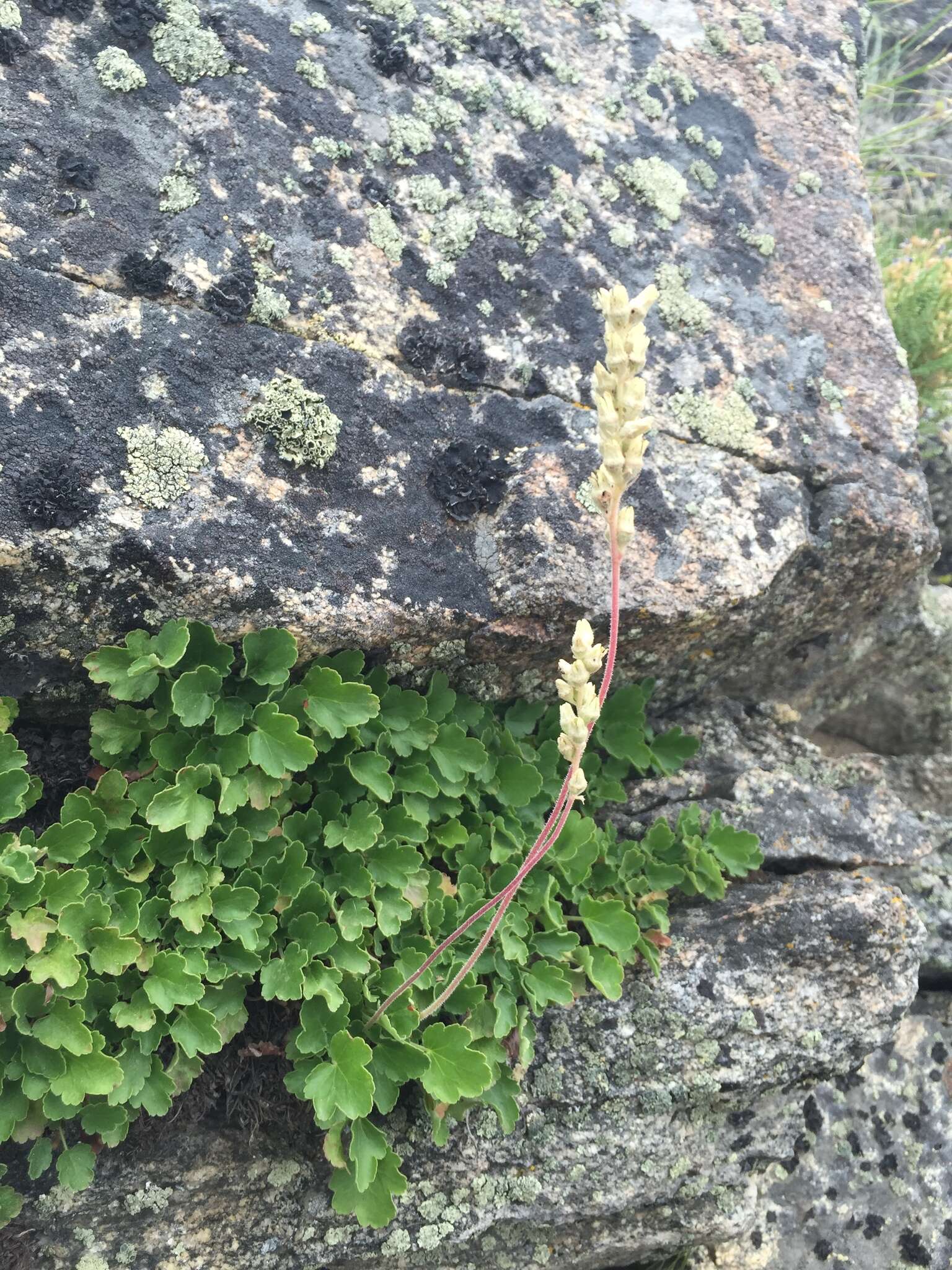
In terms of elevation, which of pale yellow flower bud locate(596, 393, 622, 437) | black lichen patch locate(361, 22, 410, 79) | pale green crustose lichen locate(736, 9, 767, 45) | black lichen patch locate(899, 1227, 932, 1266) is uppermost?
pale green crustose lichen locate(736, 9, 767, 45)

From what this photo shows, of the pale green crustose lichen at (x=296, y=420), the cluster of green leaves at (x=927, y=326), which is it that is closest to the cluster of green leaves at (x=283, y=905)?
the pale green crustose lichen at (x=296, y=420)

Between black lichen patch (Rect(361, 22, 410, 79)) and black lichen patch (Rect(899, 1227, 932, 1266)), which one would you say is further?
black lichen patch (Rect(899, 1227, 932, 1266))

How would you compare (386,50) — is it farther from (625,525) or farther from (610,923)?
(610,923)

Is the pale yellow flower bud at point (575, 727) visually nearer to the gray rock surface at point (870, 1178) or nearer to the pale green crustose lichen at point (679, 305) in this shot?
the pale green crustose lichen at point (679, 305)

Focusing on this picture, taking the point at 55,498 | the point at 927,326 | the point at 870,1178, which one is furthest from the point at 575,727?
the point at 927,326

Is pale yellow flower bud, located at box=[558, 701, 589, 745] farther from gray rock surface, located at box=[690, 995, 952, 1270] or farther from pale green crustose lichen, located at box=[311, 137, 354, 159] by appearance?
gray rock surface, located at box=[690, 995, 952, 1270]

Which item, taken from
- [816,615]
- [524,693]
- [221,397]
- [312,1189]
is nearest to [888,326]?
[816,615]

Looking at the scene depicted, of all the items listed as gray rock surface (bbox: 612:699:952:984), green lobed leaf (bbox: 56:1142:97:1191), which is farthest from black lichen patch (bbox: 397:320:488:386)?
green lobed leaf (bbox: 56:1142:97:1191)
